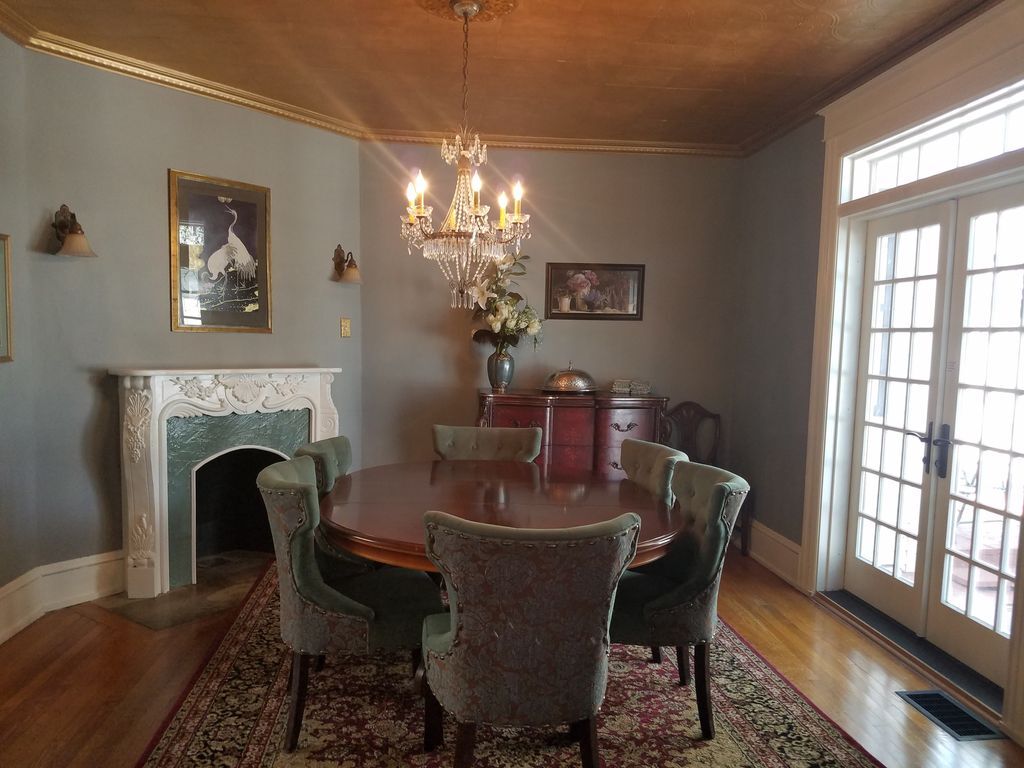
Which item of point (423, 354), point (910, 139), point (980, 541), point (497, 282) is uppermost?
point (910, 139)

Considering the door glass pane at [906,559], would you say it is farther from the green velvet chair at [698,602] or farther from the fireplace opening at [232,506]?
the fireplace opening at [232,506]

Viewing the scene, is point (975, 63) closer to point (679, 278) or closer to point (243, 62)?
point (679, 278)

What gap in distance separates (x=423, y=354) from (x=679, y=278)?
75.5 inches

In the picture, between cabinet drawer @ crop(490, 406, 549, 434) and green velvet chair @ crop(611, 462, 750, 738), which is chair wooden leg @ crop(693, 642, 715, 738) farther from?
cabinet drawer @ crop(490, 406, 549, 434)

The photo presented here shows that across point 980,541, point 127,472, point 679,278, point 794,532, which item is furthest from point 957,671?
point 127,472

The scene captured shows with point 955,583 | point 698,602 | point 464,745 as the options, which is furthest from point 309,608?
point 955,583

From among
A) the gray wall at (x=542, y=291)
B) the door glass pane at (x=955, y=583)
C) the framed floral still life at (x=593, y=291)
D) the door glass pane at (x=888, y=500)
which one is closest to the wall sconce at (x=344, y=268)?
the gray wall at (x=542, y=291)

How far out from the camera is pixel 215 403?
3.56 metres

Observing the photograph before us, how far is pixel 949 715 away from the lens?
94.7 inches

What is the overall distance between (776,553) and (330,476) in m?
2.77

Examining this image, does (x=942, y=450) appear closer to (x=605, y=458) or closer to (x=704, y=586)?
(x=704, y=586)

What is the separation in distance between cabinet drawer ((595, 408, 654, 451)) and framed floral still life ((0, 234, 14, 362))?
3130 mm

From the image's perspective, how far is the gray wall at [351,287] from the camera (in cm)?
312

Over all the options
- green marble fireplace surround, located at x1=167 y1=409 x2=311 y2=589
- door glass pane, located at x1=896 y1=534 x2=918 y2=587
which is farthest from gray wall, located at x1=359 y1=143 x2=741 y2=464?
door glass pane, located at x1=896 y1=534 x2=918 y2=587
